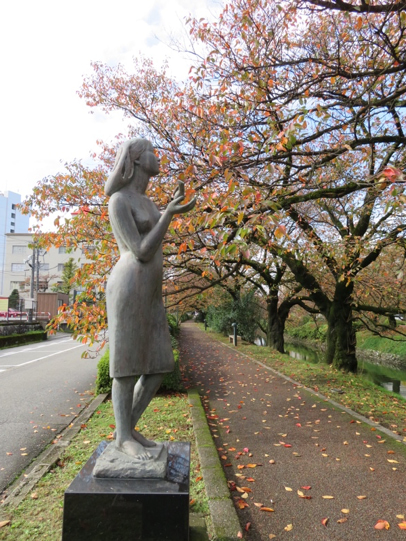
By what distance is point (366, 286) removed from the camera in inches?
475

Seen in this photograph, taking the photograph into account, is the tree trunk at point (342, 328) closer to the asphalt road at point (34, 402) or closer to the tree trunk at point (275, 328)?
the tree trunk at point (275, 328)

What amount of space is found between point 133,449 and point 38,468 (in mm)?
2821

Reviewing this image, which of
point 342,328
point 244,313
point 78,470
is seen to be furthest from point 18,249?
point 78,470

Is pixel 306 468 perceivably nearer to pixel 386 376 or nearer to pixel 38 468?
pixel 38 468

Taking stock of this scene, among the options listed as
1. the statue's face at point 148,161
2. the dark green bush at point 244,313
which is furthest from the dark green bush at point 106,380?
the dark green bush at point 244,313

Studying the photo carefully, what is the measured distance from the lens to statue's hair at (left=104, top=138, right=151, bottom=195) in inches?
116

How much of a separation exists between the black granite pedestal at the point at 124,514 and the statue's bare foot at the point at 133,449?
0.74 ft

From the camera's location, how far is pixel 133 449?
2.72m

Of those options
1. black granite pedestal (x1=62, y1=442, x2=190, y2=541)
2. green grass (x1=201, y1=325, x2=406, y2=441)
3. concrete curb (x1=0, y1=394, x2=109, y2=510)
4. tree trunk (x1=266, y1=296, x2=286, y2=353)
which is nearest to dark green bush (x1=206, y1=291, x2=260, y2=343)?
tree trunk (x1=266, y1=296, x2=286, y2=353)

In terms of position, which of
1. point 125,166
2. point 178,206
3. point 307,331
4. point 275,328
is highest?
point 125,166

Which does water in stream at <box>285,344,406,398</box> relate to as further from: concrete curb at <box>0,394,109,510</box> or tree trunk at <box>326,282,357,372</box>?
concrete curb at <box>0,394,109,510</box>

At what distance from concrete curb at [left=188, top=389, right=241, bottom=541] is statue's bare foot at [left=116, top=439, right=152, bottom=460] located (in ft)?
3.78

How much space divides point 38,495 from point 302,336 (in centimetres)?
3157

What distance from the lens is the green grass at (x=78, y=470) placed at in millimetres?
3389
